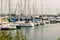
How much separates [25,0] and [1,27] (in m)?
9.91

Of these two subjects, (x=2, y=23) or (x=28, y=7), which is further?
(x=28, y=7)

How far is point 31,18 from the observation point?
211 ft

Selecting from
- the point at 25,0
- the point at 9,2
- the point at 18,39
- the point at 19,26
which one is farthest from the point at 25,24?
the point at 18,39

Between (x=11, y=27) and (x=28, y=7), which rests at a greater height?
(x=28, y=7)

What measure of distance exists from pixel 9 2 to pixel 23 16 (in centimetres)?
1172

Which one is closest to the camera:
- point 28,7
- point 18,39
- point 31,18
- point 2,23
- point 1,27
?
point 18,39

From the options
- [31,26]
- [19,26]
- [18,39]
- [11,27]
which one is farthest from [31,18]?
[18,39]

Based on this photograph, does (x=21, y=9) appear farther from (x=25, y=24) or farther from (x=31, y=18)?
(x=31, y=18)

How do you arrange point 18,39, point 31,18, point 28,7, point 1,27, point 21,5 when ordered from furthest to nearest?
1. point 31,18
2. point 28,7
3. point 21,5
4. point 1,27
5. point 18,39

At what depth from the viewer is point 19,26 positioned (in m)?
→ 50.1

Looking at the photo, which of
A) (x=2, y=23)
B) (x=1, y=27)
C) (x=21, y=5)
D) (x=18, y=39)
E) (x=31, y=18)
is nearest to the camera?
(x=18, y=39)

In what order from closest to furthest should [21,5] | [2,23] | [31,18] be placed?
[2,23]
[21,5]
[31,18]

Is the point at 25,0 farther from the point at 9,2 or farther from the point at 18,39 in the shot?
the point at 18,39

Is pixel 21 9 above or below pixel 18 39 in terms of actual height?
above
